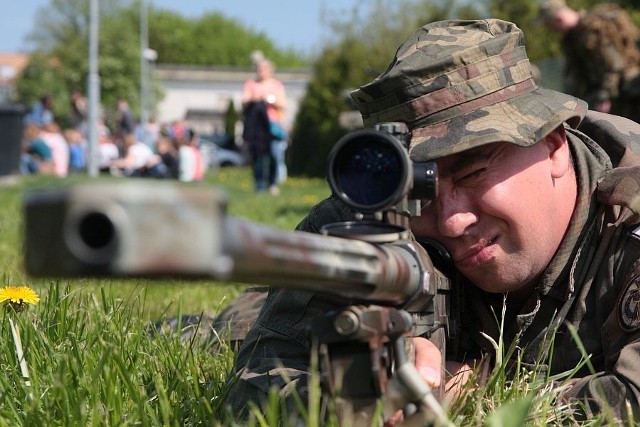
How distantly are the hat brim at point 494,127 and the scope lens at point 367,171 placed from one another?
21.8 inches

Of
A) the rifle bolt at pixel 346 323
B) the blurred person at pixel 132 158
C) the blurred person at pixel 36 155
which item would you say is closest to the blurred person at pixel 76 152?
the blurred person at pixel 36 155

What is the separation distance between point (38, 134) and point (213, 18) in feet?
257

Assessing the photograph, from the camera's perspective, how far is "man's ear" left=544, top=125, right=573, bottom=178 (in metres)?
2.74

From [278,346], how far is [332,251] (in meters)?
1.21

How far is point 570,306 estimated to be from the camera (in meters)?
2.78

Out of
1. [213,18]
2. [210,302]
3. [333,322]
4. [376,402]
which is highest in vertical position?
[213,18]

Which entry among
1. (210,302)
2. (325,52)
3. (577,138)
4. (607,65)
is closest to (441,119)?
(577,138)

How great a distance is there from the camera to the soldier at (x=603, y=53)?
10336mm

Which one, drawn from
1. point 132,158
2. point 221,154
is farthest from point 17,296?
point 221,154

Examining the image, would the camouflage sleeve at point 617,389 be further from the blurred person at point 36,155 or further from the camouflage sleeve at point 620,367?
the blurred person at point 36,155

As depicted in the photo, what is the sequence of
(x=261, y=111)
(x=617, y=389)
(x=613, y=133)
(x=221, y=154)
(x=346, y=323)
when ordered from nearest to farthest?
(x=346, y=323)
(x=617, y=389)
(x=613, y=133)
(x=261, y=111)
(x=221, y=154)

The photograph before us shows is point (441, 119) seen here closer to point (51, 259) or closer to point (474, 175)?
point (474, 175)

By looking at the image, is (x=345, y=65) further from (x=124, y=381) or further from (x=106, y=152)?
(x=124, y=381)

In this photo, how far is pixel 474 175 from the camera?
2.58 metres
